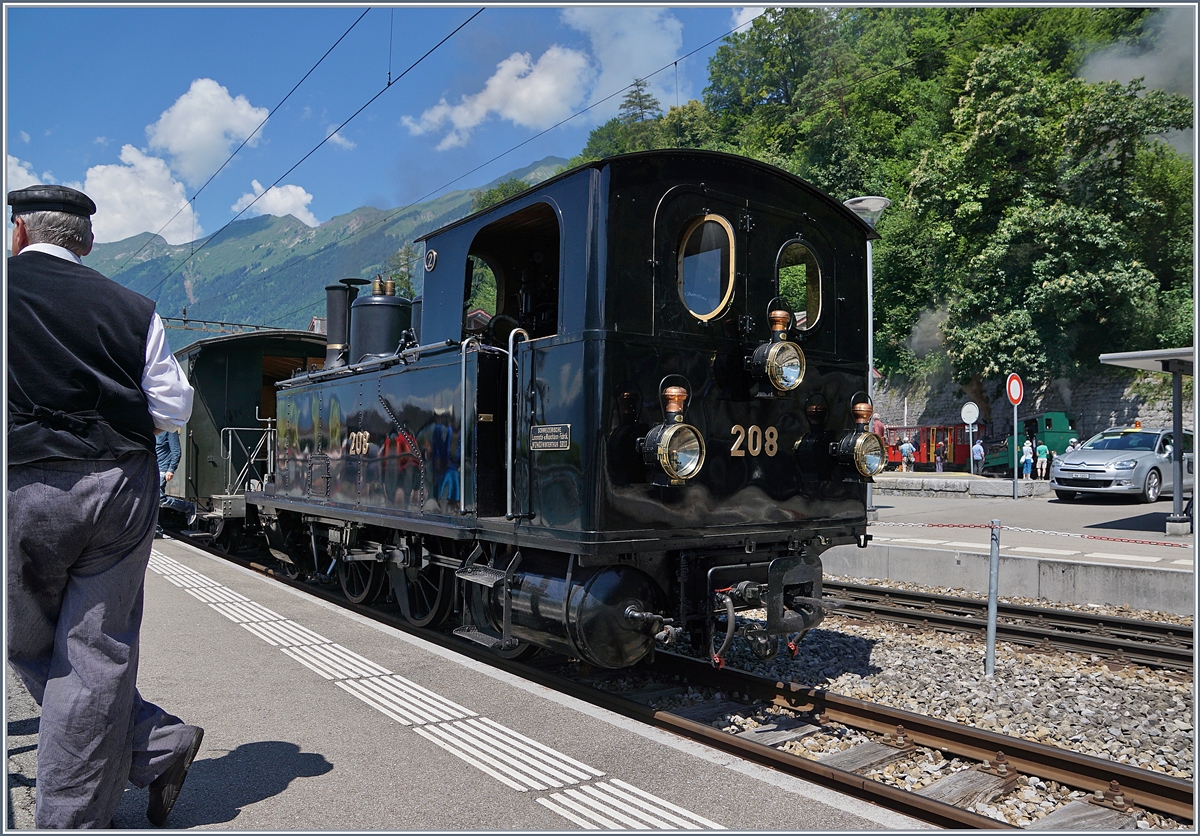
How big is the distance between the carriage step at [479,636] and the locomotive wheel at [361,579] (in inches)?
86.0

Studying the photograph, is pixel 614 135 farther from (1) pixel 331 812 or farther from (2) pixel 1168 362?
(1) pixel 331 812

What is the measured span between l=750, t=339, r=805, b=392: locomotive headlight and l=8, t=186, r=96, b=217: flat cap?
133 inches

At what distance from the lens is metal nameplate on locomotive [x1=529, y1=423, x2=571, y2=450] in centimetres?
471

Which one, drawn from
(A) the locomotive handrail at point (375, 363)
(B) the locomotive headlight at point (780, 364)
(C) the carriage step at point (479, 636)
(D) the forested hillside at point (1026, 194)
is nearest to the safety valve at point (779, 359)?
(B) the locomotive headlight at point (780, 364)

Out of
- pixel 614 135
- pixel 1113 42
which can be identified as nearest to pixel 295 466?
pixel 1113 42

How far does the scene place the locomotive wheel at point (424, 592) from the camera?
668 centimetres

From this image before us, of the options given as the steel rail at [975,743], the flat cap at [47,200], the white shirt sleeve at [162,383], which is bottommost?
the steel rail at [975,743]

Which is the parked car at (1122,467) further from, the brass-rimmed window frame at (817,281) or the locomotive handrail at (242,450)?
the locomotive handrail at (242,450)

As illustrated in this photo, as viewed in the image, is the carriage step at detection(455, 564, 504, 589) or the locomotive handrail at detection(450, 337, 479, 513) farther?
the locomotive handrail at detection(450, 337, 479, 513)

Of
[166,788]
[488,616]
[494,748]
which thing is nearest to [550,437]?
[488,616]

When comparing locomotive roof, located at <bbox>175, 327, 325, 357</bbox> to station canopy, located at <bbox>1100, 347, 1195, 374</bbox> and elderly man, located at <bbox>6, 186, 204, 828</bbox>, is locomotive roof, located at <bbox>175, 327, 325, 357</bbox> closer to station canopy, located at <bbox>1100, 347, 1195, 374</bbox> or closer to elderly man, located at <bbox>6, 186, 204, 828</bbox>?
elderly man, located at <bbox>6, 186, 204, 828</bbox>

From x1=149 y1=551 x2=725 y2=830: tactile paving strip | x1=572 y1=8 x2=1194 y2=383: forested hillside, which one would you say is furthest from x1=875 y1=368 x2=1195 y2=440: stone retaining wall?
x1=149 y1=551 x2=725 y2=830: tactile paving strip

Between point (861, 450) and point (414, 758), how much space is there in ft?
10.7

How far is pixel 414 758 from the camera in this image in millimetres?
3990
